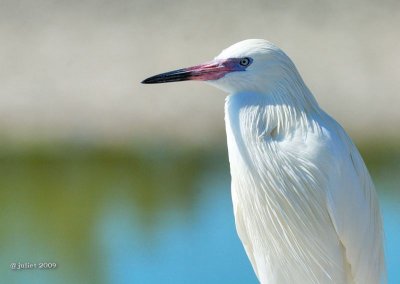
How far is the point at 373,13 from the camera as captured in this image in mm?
3629

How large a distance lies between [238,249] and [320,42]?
0.91m

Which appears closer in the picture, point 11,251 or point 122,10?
point 11,251

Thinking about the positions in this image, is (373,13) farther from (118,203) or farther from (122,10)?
(118,203)

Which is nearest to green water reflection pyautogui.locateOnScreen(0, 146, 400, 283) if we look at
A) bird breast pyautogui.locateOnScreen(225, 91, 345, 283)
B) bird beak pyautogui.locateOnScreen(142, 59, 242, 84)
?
bird breast pyautogui.locateOnScreen(225, 91, 345, 283)

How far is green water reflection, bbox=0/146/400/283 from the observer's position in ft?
11.3


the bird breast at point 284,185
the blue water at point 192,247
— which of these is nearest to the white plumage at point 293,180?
the bird breast at point 284,185

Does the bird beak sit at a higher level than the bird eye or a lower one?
lower

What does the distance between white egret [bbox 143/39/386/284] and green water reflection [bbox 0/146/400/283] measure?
4.63ft

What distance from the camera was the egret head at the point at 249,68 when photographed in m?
1.82

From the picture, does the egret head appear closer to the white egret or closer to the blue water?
the white egret

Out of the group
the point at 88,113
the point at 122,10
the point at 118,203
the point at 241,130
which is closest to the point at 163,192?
the point at 118,203

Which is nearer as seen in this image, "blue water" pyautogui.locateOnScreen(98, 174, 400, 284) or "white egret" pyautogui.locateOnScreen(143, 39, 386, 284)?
"white egret" pyautogui.locateOnScreen(143, 39, 386, 284)

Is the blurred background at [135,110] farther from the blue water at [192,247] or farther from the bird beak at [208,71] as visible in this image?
the bird beak at [208,71]

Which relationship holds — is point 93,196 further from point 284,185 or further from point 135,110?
point 284,185
